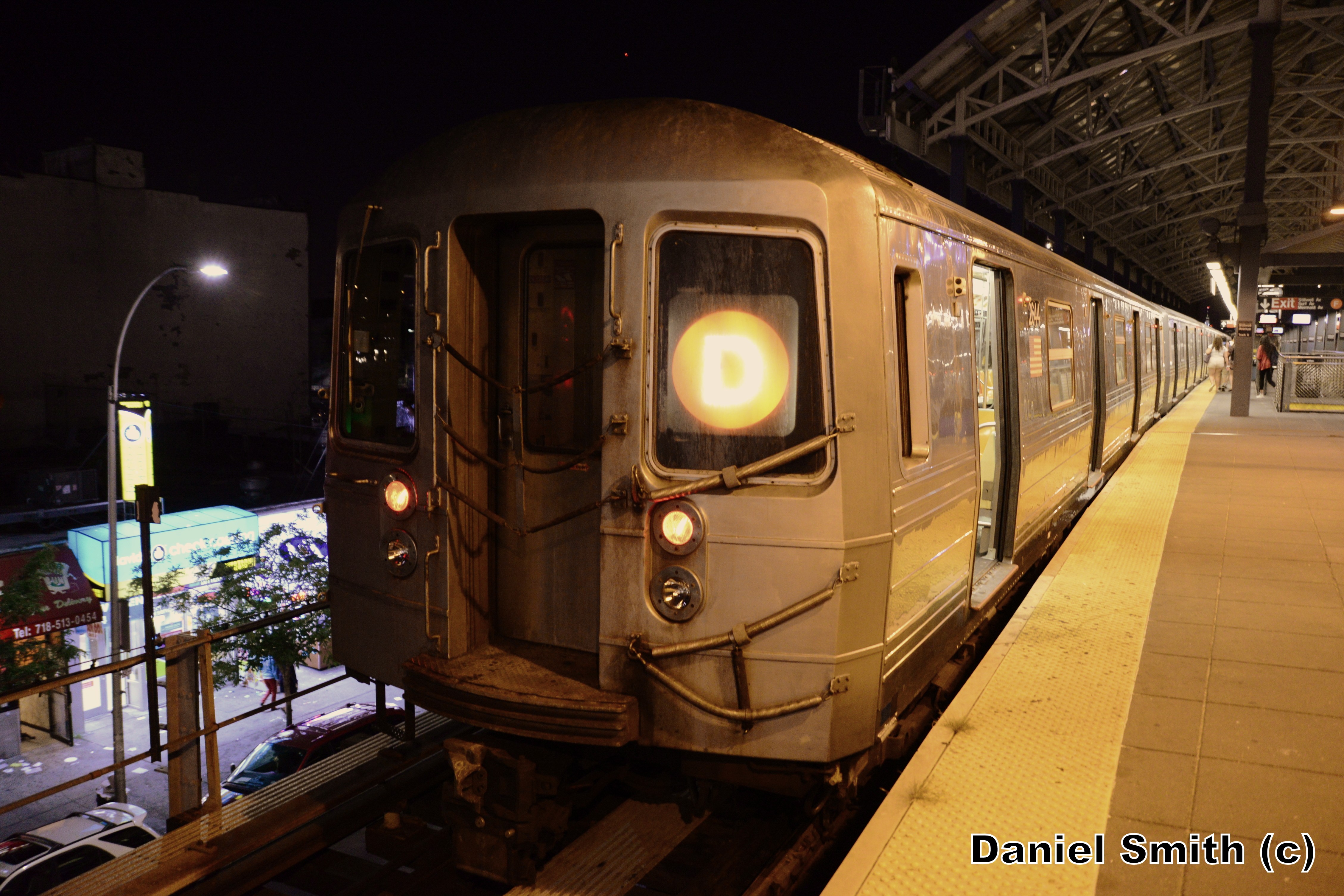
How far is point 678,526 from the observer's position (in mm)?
3795

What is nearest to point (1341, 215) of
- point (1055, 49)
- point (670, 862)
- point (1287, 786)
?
point (1055, 49)

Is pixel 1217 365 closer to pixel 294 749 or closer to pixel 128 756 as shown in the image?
pixel 294 749

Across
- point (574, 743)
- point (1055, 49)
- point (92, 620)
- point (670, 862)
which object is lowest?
point (92, 620)

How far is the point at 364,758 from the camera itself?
550cm

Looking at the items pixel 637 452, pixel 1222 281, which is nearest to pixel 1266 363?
pixel 1222 281

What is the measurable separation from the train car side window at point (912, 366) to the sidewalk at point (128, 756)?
53.1 ft

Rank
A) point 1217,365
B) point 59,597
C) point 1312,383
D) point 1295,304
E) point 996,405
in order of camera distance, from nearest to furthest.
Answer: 1. point 996,405
2. point 59,597
3. point 1312,383
4. point 1295,304
5. point 1217,365

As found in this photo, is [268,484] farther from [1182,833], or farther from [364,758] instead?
[1182,833]

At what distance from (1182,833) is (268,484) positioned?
39.8 m

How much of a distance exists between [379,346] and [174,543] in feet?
72.3

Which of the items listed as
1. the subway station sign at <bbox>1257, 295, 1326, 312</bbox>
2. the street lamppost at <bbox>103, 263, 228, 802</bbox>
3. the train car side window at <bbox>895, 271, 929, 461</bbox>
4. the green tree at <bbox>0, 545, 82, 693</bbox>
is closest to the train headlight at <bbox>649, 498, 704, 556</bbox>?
the train car side window at <bbox>895, 271, 929, 461</bbox>

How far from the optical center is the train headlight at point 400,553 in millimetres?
4320

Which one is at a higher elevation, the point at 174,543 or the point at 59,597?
A: the point at 174,543

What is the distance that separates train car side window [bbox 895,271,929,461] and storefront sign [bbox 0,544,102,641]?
825 inches
